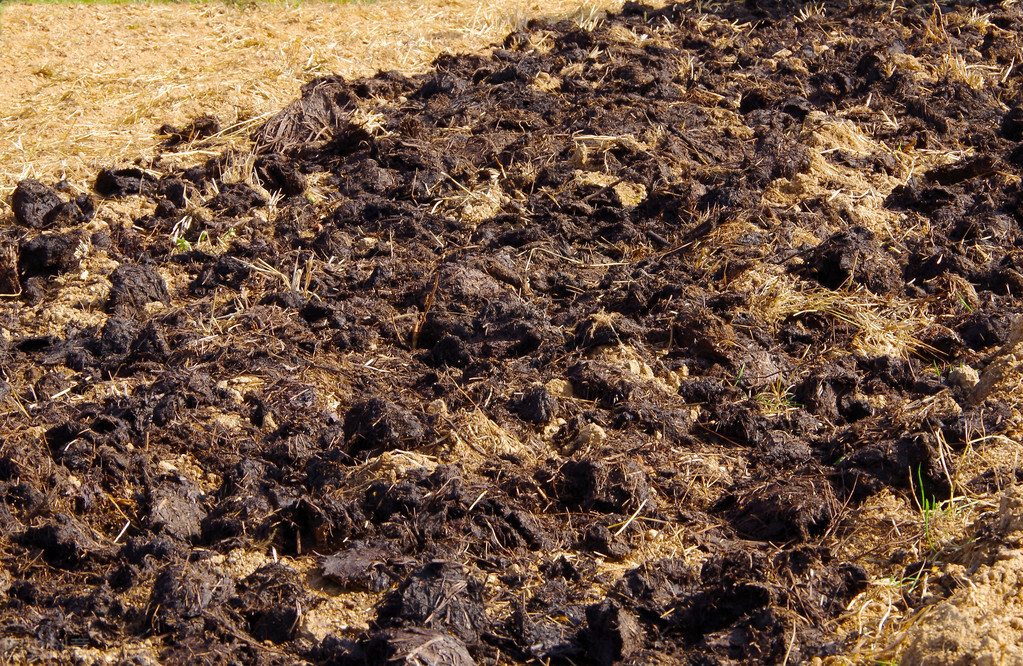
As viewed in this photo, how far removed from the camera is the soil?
3018 mm

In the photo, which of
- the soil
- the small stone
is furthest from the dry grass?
the small stone

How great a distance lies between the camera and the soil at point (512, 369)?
3.02m

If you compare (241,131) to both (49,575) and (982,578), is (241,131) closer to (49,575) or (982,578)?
(49,575)

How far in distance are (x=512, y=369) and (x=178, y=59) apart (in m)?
4.22

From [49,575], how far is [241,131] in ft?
11.3

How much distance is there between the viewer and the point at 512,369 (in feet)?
13.6

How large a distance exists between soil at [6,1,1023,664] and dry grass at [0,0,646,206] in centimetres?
36

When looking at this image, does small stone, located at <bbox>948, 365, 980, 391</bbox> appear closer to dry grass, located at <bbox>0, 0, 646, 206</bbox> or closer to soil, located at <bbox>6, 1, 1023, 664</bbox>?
soil, located at <bbox>6, 1, 1023, 664</bbox>

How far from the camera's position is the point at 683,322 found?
172 inches

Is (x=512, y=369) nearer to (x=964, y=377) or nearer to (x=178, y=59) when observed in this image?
(x=964, y=377)

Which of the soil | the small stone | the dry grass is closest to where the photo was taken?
the soil

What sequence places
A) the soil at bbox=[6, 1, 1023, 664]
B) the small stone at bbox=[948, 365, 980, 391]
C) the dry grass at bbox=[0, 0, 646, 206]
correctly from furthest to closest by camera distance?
the dry grass at bbox=[0, 0, 646, 206] < the small stone at bbox=[948, 365, 980, 391] < the soil at bbox=[6, 1, 1023, 664]

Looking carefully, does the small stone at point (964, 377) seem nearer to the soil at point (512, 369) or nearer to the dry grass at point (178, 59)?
the soil at point (512, 369)

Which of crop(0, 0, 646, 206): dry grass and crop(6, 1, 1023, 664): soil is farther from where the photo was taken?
crop(0, 0, 646, 206): dry grass
